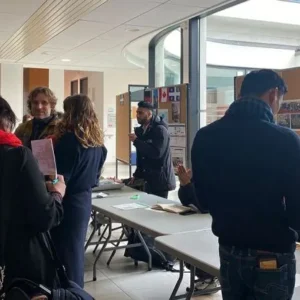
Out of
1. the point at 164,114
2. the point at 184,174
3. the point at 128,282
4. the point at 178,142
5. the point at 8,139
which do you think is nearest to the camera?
the point at 8,139

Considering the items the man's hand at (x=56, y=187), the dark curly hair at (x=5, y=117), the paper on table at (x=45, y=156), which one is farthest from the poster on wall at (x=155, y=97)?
the dark curly hair at (x=5, y=117)

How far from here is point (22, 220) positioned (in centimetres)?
150

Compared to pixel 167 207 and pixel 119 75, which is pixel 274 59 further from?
pixel 119 75

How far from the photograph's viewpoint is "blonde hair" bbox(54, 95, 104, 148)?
8.16 feet

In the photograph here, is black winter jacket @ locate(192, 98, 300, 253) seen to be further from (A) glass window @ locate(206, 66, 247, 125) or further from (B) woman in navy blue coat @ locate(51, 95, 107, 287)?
(A) glass window @ locate(206, 66, 247, 125)

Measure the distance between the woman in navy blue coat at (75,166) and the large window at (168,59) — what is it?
3.76m

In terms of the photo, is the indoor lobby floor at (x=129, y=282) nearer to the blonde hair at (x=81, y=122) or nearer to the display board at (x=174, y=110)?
the blonde hair at (x=81, y=122)

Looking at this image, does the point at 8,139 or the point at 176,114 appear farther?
the point at 176,114

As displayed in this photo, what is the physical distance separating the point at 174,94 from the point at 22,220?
3850mm

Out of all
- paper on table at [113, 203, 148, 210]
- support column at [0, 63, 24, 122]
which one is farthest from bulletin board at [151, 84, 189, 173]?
support column at [0, 63, 24, 122]

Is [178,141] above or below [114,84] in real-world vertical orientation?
below

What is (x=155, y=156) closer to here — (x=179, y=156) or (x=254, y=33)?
(x=179, y=156)

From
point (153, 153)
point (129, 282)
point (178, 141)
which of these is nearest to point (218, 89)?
point (178, 141)

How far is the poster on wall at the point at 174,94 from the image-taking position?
511 cm
